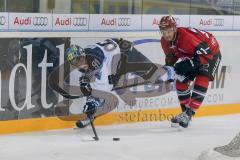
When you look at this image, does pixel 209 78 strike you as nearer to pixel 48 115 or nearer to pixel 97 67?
pixel 97 67

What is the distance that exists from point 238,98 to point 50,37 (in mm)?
3241

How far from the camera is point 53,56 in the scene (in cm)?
765

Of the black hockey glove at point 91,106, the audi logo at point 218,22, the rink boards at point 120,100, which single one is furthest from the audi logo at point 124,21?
the audi logo at point 218,22

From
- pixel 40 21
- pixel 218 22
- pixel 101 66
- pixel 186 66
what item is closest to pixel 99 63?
pixel 101 66

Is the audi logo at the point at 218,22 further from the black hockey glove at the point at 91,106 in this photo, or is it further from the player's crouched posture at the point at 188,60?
the black hockey glove at the point at 91,106

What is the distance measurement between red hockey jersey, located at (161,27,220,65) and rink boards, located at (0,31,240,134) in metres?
0.46

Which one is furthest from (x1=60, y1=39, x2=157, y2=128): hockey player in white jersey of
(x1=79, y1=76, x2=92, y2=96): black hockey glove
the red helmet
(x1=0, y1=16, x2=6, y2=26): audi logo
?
(x1=0, y1=16, x2=6, y2=26): audi logo

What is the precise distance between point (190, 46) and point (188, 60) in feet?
0.80

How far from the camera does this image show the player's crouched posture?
7.91 m

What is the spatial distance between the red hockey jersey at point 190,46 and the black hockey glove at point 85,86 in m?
1.03

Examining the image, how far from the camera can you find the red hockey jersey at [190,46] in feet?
26.0

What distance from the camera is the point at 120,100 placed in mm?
8328

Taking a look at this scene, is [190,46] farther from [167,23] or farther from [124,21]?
[124,21]

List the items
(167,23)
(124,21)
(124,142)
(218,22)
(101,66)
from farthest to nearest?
(218,22), (124,21), (101,66), (167,23), (124,142)
